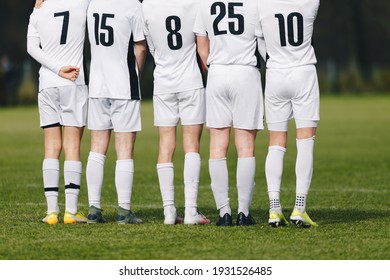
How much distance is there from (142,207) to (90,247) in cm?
374

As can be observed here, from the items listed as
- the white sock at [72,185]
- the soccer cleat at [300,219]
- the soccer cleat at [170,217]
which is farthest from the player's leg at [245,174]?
the white sock at [72,185]

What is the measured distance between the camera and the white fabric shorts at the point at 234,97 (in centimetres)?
1088

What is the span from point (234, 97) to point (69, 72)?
1603mm

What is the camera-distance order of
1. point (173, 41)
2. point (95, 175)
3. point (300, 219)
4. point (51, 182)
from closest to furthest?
1. point (300, 219)
2. point (173, 41)
3. point (95, 175)
4. point (51, 182)

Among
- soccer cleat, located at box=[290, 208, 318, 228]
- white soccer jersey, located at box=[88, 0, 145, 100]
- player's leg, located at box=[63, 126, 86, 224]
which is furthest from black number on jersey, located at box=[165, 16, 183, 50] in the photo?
soccer cleat, located at box=[290, 208, 318, 228]

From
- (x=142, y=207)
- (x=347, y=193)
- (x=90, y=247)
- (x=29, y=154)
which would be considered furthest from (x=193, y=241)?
(x=29, y=154)

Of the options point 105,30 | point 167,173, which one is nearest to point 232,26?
point 105,30

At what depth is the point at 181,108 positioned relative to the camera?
1108 centimetres

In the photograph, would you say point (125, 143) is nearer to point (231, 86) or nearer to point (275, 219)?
point (231, 86)

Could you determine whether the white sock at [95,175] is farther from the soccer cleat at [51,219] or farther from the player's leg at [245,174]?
the player's leg at [245,174]

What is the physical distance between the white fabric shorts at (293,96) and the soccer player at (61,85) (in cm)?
183

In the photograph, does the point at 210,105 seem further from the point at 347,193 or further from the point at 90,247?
the point at 347,193
